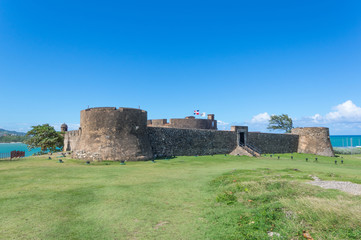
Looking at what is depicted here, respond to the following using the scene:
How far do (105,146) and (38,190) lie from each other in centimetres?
964

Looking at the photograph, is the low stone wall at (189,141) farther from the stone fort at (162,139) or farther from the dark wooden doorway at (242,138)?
the dark wooden doorway at (242,138)

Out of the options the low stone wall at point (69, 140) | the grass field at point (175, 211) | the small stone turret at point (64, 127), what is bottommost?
the grass field at point (175, 211)

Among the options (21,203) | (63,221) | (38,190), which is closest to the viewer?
(63,221)

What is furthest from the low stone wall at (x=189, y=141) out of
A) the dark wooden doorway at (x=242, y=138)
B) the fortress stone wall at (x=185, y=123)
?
the fortress stone wall at (x=185, y=123)

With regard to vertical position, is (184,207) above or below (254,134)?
below

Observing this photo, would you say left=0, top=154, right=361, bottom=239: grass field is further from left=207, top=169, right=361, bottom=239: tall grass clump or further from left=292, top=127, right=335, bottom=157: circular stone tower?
left=292, top=127, right=335, bottom=157: circular stone tower

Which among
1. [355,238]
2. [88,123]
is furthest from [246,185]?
[88,123]

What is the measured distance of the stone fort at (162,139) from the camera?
17.8m

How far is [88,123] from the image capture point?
60.6 ft

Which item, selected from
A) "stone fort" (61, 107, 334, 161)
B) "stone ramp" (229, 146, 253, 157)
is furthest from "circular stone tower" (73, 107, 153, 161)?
"stone ramp" (229, 146, 253, 157)

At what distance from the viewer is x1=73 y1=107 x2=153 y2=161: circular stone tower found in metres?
17.4

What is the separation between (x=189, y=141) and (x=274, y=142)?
15552mm

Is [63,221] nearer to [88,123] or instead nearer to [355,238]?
[355,238]

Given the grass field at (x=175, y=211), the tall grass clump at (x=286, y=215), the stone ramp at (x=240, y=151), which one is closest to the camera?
the tall grass clump at (x=286, y=215)
